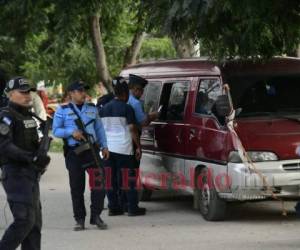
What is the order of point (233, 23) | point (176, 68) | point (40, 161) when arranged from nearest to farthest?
1. point (40, 161)
2. point (233, 23)
3. point (176, 68)

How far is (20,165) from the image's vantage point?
6.98 metres

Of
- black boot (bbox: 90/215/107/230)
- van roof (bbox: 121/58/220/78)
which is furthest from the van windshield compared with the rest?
black boot (bbox: 90/215/107/230)

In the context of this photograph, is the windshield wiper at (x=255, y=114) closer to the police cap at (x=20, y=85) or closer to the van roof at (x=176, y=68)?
the van roof at (x=176, y=68)

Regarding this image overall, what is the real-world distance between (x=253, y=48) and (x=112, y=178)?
8.02 feet

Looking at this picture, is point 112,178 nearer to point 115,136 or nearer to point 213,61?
point 115,136

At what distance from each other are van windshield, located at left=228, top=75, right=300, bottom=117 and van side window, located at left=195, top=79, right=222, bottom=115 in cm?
19

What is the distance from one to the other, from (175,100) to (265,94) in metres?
1.31

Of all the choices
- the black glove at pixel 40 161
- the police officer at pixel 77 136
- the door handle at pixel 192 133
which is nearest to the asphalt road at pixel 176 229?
the police officer at pixel 77 136

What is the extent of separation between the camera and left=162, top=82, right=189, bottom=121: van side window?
10891 mm

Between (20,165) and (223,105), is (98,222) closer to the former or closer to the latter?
(223,105)

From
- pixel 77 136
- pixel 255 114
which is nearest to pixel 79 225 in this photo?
pixel 77 136

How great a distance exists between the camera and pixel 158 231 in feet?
31.7

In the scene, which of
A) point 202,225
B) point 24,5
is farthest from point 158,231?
point 24,5

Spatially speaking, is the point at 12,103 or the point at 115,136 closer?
the point at 12,103
